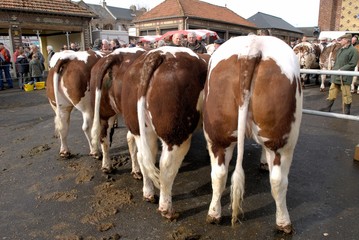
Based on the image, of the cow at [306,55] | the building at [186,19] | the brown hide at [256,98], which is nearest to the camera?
the brown hide at [256,98]

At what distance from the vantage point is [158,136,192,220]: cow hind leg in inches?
115

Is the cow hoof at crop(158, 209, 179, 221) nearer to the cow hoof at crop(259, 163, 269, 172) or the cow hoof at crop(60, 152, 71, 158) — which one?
the cow hoof at crop(259, 163, 269, 172)

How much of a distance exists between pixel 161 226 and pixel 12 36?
55.2ft

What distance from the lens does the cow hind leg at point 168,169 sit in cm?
291

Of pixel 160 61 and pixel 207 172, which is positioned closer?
pixel 160 61

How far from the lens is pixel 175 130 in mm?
2811

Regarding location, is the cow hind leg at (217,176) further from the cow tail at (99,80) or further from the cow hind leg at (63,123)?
the cow hind leg at (63,123)

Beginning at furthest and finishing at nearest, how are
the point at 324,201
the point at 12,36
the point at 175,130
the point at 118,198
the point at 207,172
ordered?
the point at 12,36 < the point at 207,172 < the point at 118,198 < the point at 324,201 < the point at 175,130

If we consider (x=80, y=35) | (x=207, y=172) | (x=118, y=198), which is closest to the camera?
(x=118, y=198)

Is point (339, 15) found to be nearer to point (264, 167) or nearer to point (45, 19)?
point (45, 19)

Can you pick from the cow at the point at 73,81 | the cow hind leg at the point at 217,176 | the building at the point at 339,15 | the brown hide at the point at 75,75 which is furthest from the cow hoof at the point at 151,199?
the building at the point at 339,15

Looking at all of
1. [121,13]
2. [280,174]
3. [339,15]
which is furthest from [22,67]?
[121,13]

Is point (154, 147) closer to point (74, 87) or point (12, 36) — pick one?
point (74, 87)

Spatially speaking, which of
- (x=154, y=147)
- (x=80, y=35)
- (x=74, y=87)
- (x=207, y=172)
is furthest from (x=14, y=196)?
(x=80, y=35)
